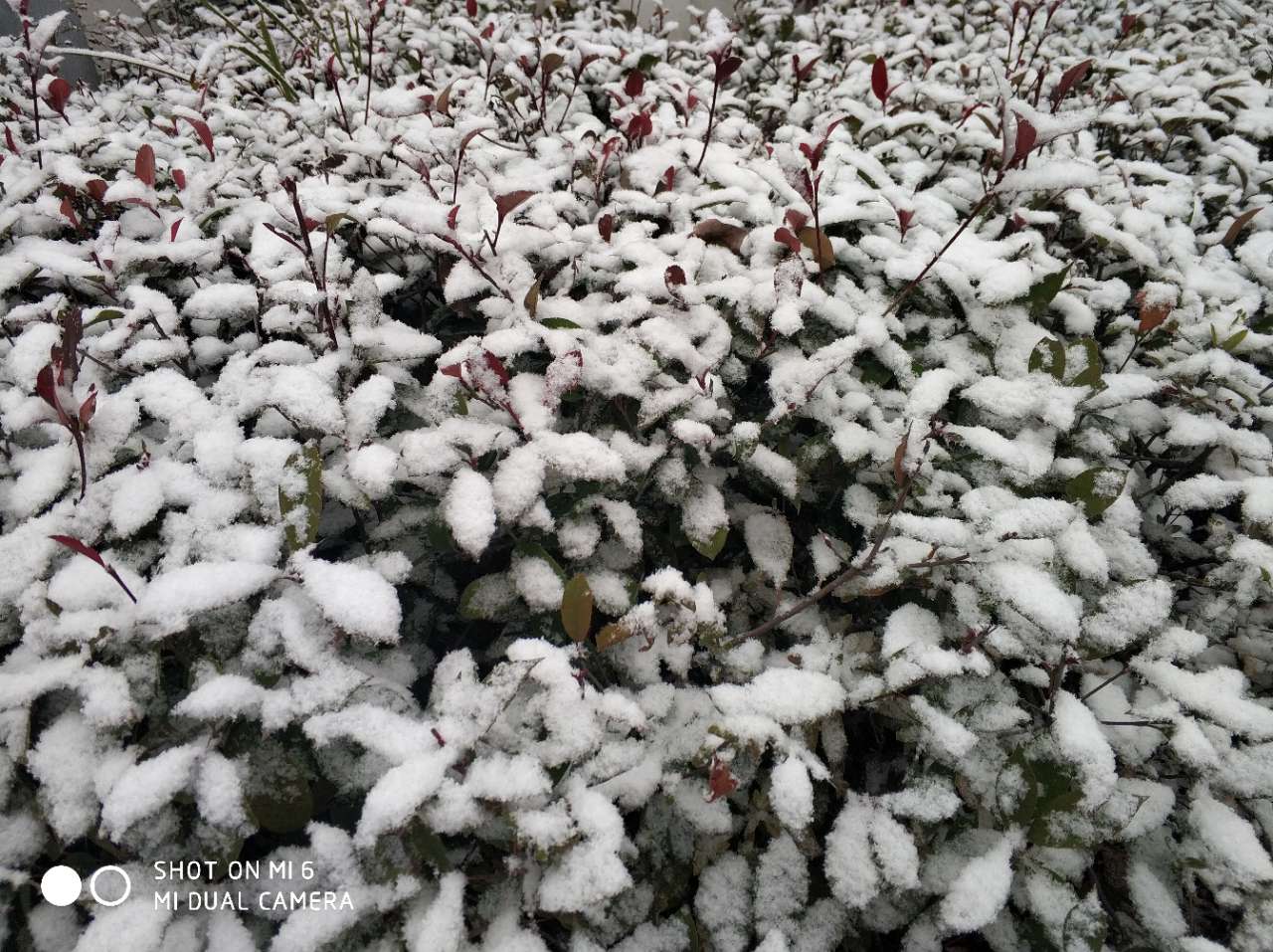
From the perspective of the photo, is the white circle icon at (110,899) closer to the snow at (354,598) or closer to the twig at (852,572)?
the snow at (354,598)

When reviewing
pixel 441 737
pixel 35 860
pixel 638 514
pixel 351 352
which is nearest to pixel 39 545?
pixel 35 860

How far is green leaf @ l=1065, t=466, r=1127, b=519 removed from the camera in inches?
47.4

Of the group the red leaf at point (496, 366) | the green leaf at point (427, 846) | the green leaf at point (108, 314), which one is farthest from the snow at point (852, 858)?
the green leaf at point (108, 314)

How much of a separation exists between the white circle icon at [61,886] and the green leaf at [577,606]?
0.73m

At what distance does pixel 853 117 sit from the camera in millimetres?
2303

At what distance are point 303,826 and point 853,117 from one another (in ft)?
8.23

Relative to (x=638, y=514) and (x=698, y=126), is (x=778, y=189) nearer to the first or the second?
(x=698, y=126)

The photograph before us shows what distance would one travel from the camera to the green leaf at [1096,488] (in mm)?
1203

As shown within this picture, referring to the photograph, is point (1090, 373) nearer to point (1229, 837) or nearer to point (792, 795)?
point (1229, 837)

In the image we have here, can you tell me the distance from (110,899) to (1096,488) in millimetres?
1649

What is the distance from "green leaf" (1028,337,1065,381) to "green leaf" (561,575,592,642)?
3.38 feet

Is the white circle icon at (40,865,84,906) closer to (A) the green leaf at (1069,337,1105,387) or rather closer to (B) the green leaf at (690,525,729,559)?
(B) the green leaf at (690,525,729,559)

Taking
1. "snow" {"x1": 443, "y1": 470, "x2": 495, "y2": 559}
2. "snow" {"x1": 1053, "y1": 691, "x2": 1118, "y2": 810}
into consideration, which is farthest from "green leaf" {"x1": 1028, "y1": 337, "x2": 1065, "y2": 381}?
"snow" {"x1": 443, "y1": 470, "x2": 495, "y2": 559}

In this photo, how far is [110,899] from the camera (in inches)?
35.2
